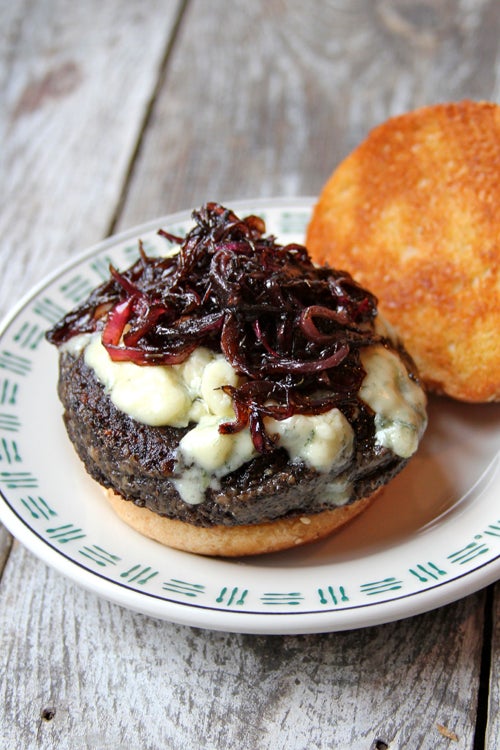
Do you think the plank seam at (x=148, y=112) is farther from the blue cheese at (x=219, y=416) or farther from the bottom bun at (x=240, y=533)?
the bottom bun at (x=240, y=533)

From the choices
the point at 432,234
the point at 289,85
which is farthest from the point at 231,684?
the point at 289,85

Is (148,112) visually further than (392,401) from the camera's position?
Yes

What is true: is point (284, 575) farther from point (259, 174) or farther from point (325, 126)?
point (325, 126)

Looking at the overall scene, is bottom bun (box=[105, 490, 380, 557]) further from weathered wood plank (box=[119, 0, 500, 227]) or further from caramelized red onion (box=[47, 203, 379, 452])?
weathered wood plank (box=[119, 0, 500, 227])

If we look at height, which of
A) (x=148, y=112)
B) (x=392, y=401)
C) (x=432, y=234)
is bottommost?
(x=392, y=401)

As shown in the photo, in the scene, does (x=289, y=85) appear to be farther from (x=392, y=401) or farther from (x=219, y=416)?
(x=219, y=416)

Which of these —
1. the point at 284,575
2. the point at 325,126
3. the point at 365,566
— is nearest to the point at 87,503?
the point at 284,575

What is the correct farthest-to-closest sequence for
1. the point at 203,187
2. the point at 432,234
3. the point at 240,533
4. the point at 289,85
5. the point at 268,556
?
1. the point at 289,85
2. the point at 203,187
3. the point at 432,234
4. the point at 268,556
5. the point at 240,533

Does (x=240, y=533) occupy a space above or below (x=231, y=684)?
above
